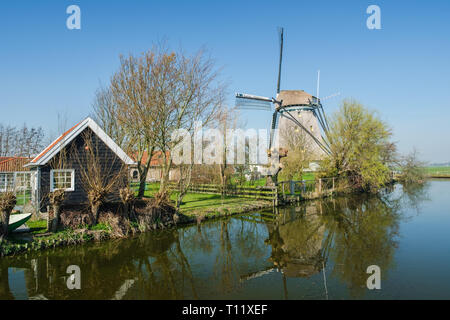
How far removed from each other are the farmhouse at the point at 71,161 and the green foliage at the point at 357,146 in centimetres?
1754

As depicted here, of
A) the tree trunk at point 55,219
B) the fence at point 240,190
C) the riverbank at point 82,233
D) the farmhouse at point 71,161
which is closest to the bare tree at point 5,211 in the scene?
the riverbank at point 82,233

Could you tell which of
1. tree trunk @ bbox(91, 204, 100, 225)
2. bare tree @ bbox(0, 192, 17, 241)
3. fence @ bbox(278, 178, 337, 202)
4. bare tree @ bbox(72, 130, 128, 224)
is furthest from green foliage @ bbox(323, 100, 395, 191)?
bare tree @ bbox(0, 192, 17, 241)

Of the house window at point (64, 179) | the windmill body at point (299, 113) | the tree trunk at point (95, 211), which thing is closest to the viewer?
the tree trunk at point (95, 211)

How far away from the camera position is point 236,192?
61.4 feet

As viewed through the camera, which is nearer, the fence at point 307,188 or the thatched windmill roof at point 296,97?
the fence at point 307,188

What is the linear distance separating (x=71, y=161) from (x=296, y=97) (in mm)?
25816

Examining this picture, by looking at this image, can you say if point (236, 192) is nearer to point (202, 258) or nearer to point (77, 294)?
point (202, 258)

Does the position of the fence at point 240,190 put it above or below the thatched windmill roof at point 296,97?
below

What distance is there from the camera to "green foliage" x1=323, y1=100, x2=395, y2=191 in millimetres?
21812

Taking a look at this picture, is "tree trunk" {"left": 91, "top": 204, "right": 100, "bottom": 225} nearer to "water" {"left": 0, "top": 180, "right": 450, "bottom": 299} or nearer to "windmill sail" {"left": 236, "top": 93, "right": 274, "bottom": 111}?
"water" {"left": 0, "top": 180, "right": 450, "bottom": 299}

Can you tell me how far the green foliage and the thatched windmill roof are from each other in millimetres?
8212

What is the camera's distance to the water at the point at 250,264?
17.4ft

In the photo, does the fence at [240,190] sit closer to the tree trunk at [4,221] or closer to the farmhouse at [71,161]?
the farmhouse at [71,161]

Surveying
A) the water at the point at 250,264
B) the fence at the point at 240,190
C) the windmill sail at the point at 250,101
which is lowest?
the water at the point at 250,264
